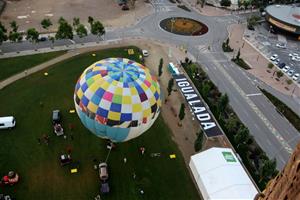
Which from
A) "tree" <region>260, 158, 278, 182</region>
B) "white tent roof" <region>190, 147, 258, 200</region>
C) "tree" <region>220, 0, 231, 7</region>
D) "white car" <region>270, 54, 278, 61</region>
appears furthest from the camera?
"tree" <region>220, 0, 231, 7</region>

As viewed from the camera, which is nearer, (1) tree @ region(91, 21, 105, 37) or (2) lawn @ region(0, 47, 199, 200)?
(2) lawn @ region(0, 47, 199, 200)

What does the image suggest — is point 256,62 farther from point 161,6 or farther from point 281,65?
point 161,6

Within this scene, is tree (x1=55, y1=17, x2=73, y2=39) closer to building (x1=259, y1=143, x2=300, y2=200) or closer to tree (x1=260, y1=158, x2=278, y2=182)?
tree (x1=260, y1=158, x2=278, y2=182)

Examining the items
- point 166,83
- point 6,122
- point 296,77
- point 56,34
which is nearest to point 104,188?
point 6,122

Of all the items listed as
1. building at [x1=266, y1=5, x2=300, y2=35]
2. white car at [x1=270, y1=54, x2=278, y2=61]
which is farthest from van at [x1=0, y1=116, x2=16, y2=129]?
building at [x1=266, y1=5, x2=300, y2=35]

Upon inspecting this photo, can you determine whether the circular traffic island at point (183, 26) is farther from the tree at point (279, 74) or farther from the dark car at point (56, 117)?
the dark car at point (56, 117)

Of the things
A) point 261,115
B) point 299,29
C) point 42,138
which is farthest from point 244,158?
point 299,29
